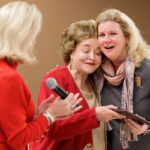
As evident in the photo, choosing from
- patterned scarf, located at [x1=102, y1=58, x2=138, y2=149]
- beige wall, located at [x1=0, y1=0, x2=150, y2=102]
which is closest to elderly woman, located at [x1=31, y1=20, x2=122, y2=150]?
patterned scarf, located at [x1=102, y1=58, x2=138, y2=149]

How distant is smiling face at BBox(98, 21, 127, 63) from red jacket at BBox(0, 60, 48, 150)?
0.66 meters

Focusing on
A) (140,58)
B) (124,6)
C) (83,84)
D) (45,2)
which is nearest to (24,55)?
(83,84)

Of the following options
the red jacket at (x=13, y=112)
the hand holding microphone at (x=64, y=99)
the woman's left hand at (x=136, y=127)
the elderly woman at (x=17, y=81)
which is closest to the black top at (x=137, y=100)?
the woman's left hand at (x=136, y=127)

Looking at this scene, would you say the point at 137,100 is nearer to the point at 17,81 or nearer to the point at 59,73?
the point at 59,73

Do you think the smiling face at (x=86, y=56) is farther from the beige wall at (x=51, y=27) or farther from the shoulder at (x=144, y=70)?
the beige wall at (x=51, y=27)

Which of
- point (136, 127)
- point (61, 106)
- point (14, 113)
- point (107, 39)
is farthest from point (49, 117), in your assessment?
point (107, 39)

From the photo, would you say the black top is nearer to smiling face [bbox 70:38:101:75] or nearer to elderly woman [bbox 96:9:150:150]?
elderly woman [bbox 96:9:150:150]

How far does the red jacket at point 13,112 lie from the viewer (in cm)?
134

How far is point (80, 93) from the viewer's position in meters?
1.89

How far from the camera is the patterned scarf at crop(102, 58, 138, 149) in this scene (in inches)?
73.7

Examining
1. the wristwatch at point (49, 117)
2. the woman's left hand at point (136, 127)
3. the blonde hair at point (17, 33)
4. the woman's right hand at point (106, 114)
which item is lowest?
the woman's left hand at point (136, 127)

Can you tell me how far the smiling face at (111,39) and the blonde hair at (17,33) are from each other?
56 cm

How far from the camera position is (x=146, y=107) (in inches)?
73.9

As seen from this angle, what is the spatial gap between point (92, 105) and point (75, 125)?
230 millimetres
